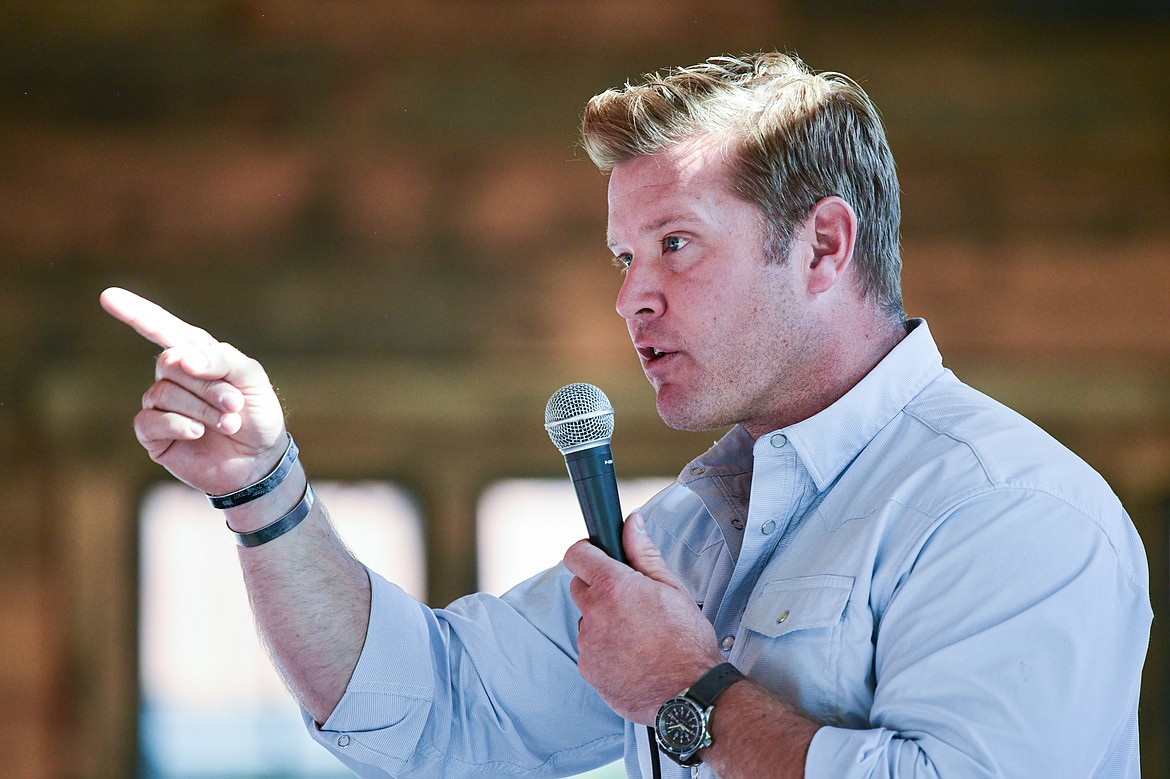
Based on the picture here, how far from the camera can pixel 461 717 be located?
1.59 meters

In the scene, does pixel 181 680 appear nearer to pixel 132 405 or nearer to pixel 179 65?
pixel 132 405

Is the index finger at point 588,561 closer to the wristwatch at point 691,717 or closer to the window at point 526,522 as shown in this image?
the wristwatch at point 691,717

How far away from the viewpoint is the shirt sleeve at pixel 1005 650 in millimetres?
1037

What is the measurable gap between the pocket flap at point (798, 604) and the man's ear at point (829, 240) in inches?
17.6

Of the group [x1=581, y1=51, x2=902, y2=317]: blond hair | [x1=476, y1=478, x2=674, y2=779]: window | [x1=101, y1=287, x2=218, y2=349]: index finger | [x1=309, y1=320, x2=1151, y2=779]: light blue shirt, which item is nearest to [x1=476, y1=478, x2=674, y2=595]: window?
[x1=476, y1=478, x2=674, y2=779]: window

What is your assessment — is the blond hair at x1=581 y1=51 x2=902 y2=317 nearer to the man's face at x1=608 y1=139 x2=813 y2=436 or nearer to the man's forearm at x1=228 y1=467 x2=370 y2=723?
the man's face at x1=608 y1=139 x2=813 y2=436

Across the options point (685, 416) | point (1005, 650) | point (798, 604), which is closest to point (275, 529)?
point (685, 416)

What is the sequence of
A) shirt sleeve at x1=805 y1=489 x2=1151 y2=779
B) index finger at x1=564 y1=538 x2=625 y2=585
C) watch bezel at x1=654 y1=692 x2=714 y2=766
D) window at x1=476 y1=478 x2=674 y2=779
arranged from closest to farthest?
shirt sleeve at x1=805 y1=489 x2=1151 y2=779, watch bezel at x1=654 y1=692 x2=714 y2=766, index finger at x1=564 y1=538 x2=625 y2=585, window at x1=476 y1=478 x2=674 y2=779

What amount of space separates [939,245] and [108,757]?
15.0 ft

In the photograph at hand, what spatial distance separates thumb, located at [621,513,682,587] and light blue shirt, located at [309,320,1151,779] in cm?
12

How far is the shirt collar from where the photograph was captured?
1.39 meters

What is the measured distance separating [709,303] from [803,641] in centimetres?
47

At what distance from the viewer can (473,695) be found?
1.60 meters

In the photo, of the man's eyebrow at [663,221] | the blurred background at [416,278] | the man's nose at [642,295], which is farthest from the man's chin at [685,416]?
the blurred background at [416,278]
